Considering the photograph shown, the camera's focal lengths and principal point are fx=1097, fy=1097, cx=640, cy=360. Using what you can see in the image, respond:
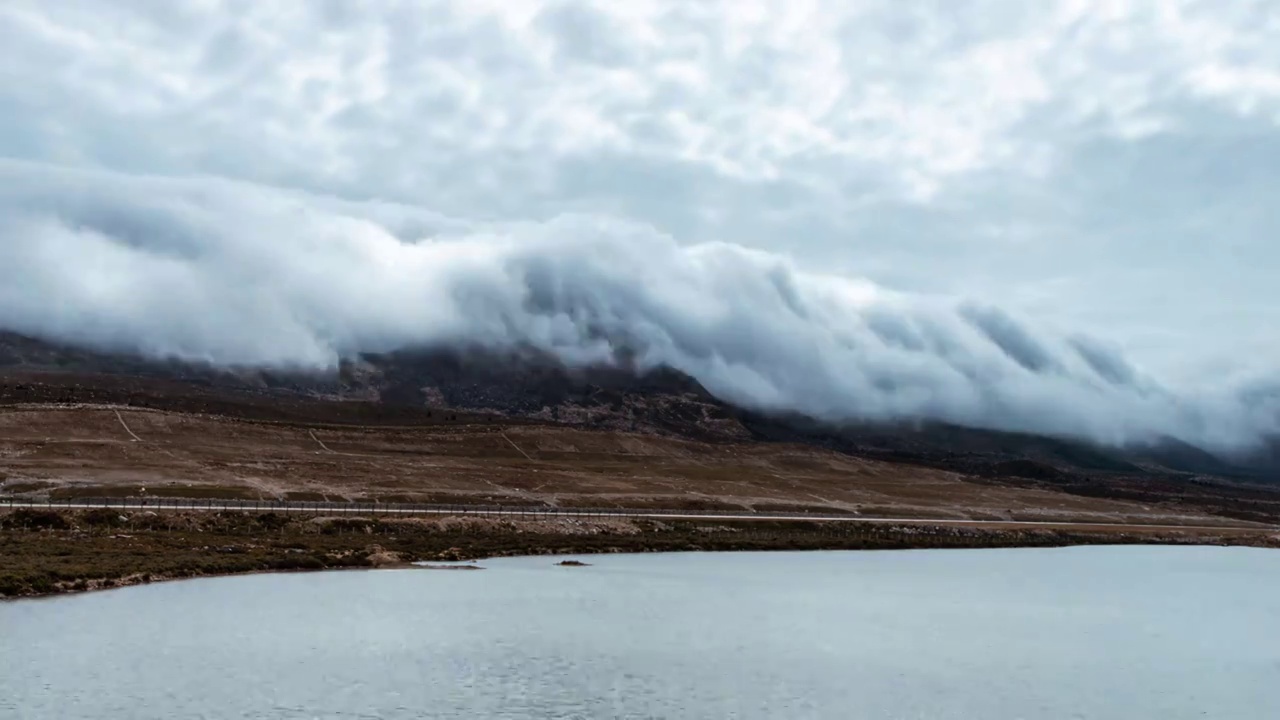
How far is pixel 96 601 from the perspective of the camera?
5394cm

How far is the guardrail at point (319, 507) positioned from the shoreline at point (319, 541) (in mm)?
3317

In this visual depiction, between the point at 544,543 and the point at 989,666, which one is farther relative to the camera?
the point at 544,543

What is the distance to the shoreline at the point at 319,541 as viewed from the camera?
64.1 meters

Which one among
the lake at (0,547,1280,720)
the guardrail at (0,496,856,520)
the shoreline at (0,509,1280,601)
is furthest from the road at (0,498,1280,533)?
the lake at (0,547,1280,720)

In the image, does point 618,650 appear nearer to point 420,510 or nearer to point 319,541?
point 319,541

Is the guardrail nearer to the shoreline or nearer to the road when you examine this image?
the road

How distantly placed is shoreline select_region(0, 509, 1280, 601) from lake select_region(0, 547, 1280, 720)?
12.8ft

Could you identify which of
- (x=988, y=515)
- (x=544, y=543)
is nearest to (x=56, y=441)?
(x=544, y=543)

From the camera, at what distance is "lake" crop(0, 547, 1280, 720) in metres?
36.3

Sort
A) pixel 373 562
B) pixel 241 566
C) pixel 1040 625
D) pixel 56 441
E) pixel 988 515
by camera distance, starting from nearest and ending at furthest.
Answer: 1. pixel 1040 625
2. pixel 241 566
3. pixel 373 562
4. pixel 56 441
5. pixel 988 515

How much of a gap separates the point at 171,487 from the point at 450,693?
322 ft

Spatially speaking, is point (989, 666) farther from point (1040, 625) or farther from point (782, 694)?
point (1040, 625)

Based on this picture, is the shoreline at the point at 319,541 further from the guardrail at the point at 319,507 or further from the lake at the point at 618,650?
the lake at the point at 618,650

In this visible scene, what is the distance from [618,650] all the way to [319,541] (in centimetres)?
4759
